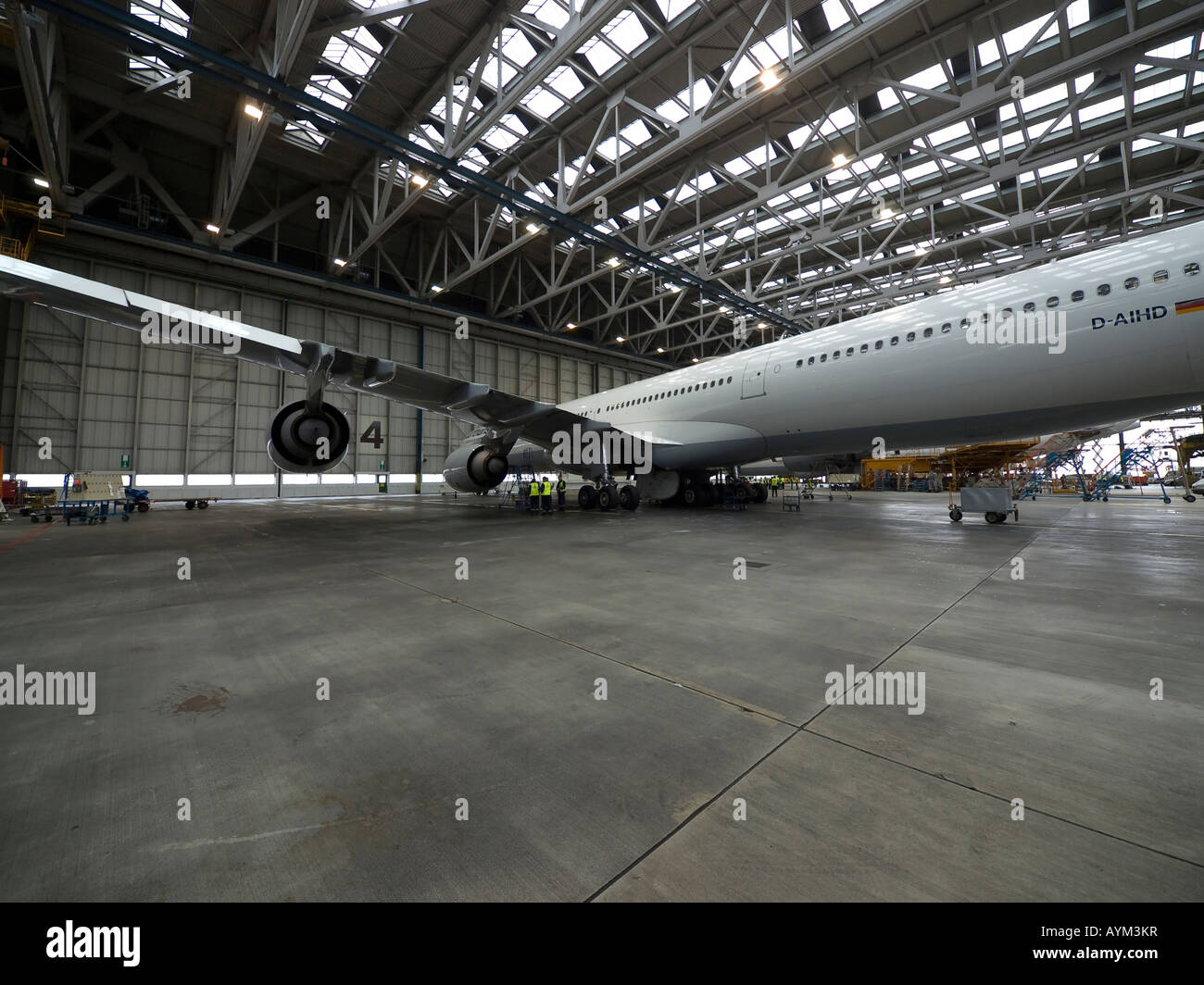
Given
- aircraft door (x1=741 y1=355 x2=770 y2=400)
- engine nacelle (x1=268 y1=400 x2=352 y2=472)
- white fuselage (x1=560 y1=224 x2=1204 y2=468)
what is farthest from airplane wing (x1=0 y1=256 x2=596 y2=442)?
white fuselage (x1=560 y1=224 x2=1204 y2=468)

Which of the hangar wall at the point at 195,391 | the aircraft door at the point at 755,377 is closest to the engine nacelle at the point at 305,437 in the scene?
the aircraft door at the point at 755,377

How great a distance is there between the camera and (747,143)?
554 inches

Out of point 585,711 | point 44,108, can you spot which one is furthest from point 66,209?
point 585,711

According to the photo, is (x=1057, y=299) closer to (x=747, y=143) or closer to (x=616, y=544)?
(x=616, y=544)

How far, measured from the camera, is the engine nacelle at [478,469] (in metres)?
10.9

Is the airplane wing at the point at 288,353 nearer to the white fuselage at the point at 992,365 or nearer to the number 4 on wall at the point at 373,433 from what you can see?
the white fuselage at the point at 992,365

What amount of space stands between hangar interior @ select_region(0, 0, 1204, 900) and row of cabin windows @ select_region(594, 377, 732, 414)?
3.25 m

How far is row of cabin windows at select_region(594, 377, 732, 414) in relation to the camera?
36.4ft

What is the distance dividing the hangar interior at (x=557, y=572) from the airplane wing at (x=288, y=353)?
2.44 m

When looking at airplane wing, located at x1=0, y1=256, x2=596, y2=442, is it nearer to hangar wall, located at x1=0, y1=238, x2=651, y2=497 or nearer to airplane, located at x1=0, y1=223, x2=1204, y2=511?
airplane, located at x1=0, y1=223, x2=1204, y2=511

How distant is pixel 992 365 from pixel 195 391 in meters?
26.4

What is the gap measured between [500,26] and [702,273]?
1041 cm

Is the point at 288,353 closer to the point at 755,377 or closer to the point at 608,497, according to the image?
the point at 608,497

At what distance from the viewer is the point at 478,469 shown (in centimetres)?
1088
